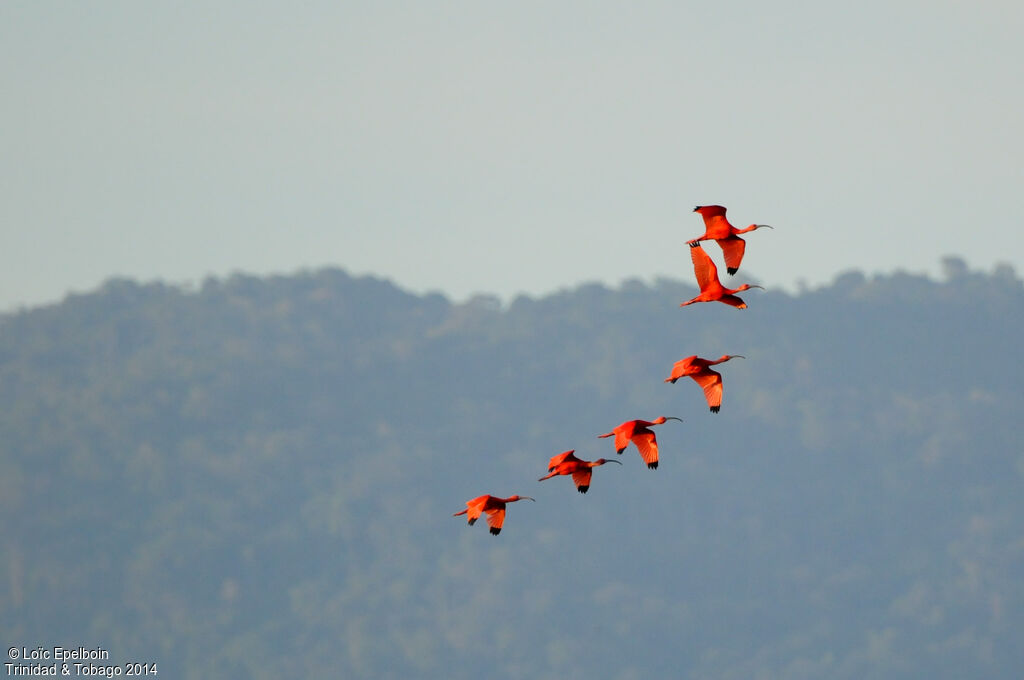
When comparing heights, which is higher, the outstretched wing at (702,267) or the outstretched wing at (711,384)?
the outstretched wing at (702,267)

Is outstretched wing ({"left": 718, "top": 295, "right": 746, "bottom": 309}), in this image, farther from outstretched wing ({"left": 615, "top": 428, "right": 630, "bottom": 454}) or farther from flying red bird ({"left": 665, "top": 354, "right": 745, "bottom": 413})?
outstretched wing ({"left": 615, "top": 428, "right": 630, "bottom": 454})

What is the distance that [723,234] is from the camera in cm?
3191

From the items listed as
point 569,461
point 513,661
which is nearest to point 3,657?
point 513,661

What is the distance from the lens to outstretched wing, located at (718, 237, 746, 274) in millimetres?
31891

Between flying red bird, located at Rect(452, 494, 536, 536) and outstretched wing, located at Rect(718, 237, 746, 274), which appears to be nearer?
flying red bird, located at Rect(452, 494, 536, 536)

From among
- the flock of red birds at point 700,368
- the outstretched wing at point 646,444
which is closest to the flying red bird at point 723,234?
the flock of red birds at point 700,368

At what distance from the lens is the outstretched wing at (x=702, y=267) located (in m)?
31.7

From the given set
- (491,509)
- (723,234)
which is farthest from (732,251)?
(491,509)

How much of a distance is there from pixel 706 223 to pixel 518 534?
165544 millimetres

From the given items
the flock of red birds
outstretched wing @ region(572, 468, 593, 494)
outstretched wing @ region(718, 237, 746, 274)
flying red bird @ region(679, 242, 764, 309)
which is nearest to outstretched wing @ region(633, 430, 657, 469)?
the flock of red birds

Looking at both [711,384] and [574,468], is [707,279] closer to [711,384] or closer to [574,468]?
[711,384]

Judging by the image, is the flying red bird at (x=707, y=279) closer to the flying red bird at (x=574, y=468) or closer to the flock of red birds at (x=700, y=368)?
the flock of red birds at (x=700, y=368)

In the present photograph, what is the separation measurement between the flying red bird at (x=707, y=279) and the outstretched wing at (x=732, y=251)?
0.29 metres

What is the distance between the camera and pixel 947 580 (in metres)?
197
